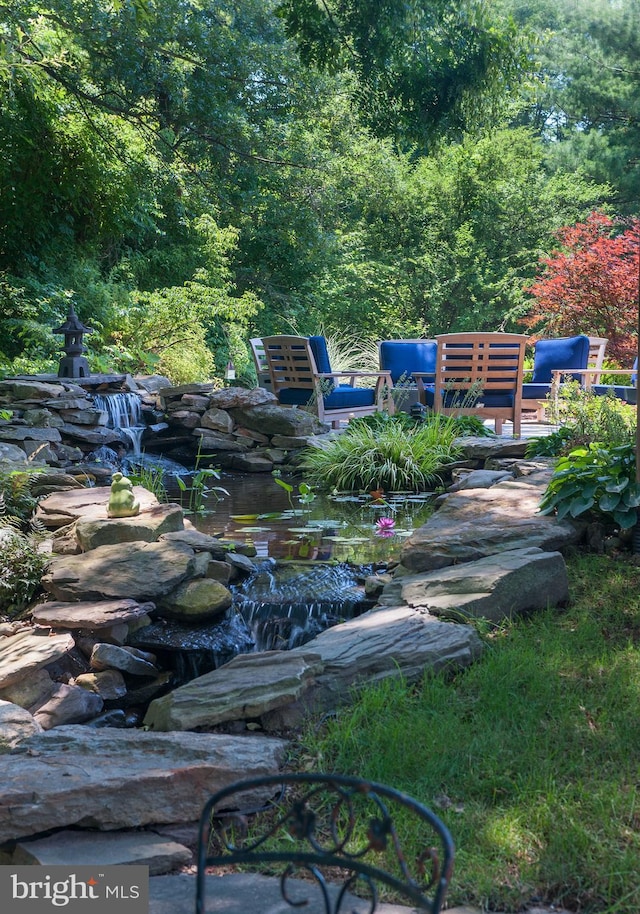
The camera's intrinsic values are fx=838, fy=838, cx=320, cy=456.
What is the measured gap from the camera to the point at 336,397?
27.1 feet

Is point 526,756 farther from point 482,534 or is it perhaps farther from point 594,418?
point 594,418

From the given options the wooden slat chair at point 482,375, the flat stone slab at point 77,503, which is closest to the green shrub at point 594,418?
the wooden slat chair at point 482,375

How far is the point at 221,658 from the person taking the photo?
11.0ft

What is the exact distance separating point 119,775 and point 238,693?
571mm

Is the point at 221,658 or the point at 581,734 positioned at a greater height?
the point at 581,734

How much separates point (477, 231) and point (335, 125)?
12.3ft

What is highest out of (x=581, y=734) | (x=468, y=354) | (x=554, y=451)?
(x=468, y=354)

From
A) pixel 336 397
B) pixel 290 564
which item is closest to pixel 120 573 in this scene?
pixel 290 564

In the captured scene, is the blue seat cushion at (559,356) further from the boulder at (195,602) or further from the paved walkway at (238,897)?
the paved walkway at (238,897)

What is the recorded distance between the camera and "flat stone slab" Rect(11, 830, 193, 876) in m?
1.76

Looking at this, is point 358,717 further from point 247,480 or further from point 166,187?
point 166,187

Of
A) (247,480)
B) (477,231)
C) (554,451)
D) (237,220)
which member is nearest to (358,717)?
(554,451)

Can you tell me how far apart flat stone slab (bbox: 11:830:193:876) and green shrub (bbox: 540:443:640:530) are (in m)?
2.47
